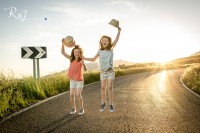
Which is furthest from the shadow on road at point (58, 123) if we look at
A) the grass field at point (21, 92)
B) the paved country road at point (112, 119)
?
the grass field at point (21, 92)

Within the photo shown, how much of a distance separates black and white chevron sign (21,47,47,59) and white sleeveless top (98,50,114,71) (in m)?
8.06

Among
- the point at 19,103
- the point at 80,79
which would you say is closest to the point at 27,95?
the point at 19,103

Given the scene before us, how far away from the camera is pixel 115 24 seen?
7.03 metres

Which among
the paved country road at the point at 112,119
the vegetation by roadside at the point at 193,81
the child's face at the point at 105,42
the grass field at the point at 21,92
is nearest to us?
the paved country road at the point at 112,119

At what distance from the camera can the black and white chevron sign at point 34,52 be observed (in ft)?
48.4

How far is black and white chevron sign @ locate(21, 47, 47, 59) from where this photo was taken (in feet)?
48.4

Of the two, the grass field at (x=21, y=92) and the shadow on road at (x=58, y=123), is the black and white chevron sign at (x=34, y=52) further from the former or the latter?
the shadow on road at (x=58, y=123)

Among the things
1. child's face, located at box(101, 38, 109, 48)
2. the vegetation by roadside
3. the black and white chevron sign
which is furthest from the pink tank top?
the vegetation by roadside

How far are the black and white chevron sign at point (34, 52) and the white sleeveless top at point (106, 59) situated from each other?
8056 millimetres

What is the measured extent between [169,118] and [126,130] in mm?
1927

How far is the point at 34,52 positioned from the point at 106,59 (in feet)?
27.4

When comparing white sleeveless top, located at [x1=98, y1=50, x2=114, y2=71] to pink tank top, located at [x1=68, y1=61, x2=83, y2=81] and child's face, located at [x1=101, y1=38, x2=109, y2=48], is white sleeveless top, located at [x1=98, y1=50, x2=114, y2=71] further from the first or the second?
pink tank top, located at [x1=68, y1=61, x2=83, y2=81]

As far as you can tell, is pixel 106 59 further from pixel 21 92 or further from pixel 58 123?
pixel 21 92

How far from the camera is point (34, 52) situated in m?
14.8
